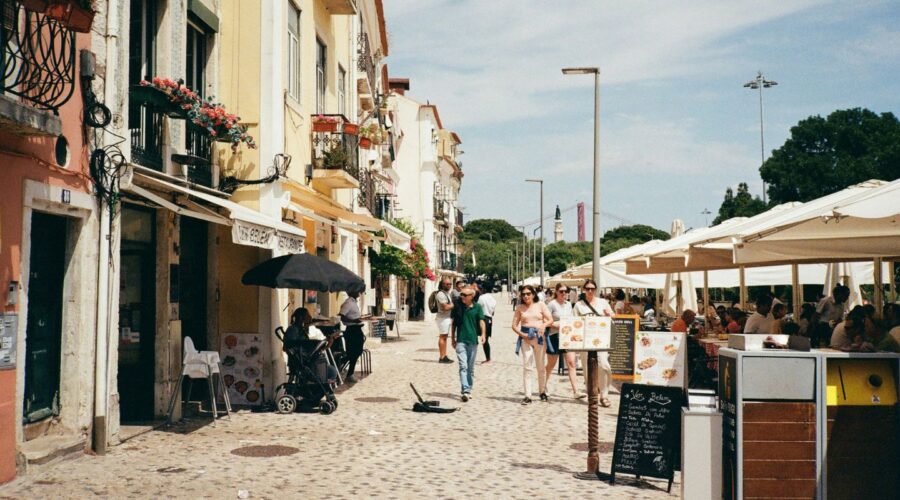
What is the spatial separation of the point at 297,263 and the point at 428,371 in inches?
276

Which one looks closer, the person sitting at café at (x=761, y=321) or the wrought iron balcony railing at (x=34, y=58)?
the wrought iron balcony railing at (x=34, y=58)

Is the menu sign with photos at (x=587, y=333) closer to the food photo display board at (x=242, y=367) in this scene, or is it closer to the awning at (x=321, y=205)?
the food photo display board at (x=242, y=367)

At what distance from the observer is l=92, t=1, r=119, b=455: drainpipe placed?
368 inches

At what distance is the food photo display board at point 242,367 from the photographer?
13.6m

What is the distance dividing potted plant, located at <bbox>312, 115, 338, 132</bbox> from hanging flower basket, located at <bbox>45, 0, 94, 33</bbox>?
9285 millimetres

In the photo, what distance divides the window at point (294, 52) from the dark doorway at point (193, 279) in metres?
3.64

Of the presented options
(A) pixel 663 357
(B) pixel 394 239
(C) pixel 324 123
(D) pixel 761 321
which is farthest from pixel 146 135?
(B) pixel 394 239

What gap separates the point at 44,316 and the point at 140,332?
2.81 metres

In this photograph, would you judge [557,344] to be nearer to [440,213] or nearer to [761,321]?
[761,321]

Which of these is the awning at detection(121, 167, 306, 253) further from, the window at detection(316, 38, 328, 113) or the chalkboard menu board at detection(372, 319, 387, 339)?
the chalkboard menu board at detection(372, 319, 387, 339)

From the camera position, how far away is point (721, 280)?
23438 mm

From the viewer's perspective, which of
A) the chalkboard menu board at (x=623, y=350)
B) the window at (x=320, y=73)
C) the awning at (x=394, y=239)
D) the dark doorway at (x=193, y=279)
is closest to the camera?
the chalkboard menu board at (x=623, y=350)

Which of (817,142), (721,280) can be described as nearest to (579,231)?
(817,142)

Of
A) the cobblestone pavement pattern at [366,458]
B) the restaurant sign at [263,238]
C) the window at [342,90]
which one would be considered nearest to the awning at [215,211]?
the restaurant sign at [263,238]
